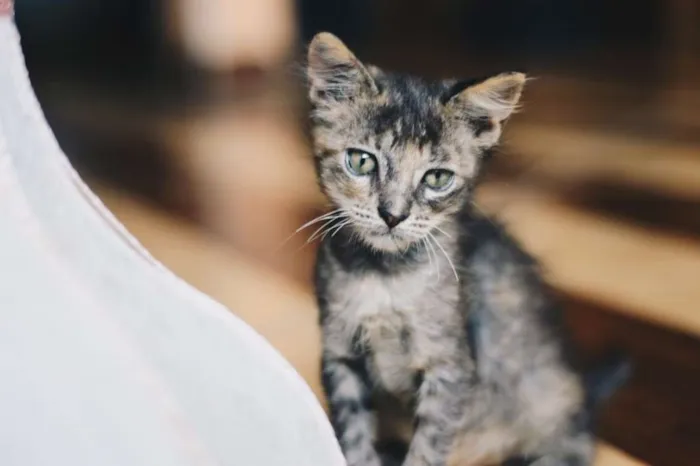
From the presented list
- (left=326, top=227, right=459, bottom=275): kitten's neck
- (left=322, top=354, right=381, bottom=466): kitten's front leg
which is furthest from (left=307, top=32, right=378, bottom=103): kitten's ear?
(left=322, top=354, right=381, bottom=466): kitten's front leg

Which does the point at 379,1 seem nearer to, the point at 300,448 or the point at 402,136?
the point at 402,136

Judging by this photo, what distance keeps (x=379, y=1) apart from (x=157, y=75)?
23cm

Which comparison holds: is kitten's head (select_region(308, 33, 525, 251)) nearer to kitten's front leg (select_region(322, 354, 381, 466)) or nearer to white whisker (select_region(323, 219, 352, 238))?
white whisker (select_region(323, 219, 352, 238))

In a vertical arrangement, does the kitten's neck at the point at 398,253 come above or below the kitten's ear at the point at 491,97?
below

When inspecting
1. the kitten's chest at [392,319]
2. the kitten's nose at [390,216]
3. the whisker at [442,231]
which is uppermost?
the kitten's nose at [390,216]

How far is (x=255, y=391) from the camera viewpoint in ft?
2.03

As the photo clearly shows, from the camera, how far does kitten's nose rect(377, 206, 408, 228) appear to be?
2.01 feet

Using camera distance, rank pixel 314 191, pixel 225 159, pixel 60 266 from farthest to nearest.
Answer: pixel 225 159 < pixel 314 191 < pixel 60 266

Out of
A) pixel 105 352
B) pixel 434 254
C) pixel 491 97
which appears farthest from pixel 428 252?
pixel 105 352

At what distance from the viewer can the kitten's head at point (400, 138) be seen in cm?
61

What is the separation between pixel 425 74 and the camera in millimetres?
630

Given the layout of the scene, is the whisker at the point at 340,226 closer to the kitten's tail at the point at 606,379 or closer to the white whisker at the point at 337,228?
the white whisker at the point at 337,228

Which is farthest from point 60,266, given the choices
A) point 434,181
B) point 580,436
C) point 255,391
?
point 580,436

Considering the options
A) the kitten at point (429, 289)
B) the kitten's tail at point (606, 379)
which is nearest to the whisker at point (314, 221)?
the kitten at point (429, 289)
